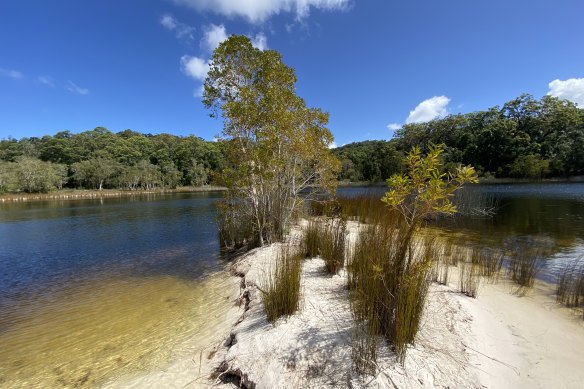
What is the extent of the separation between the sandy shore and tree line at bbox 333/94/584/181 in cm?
4672

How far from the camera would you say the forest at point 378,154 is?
177ft

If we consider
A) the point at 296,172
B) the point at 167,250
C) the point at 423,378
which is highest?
the point at 296,172

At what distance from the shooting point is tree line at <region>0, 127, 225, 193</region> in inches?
2245

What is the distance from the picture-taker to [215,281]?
7.46m

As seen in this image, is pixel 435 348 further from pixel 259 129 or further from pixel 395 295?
pixel 259 129

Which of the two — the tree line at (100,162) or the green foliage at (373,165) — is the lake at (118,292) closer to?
the tree line at (100,162)

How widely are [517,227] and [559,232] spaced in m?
1.43

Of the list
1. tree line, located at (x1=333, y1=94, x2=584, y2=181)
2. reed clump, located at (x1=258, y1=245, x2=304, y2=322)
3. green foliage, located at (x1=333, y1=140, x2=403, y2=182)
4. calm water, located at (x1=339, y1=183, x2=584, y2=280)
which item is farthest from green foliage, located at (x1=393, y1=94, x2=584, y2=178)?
reed clump, located at (x1=258, y1=245, x2=304, y2=322)

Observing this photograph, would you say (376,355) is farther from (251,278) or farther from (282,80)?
(282,80)

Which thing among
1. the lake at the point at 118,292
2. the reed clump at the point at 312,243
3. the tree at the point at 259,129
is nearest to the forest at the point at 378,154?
the lake at the point at 118,292

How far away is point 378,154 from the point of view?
240 ft

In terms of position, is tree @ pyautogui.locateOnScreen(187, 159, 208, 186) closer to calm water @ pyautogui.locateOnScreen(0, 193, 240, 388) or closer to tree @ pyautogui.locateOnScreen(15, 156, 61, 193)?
tree @ pyautogui.locateOnScreen(15, 156, 61, 193)

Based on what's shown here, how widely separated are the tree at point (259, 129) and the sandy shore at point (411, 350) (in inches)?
193

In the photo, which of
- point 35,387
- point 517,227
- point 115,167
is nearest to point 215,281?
point 35,387
